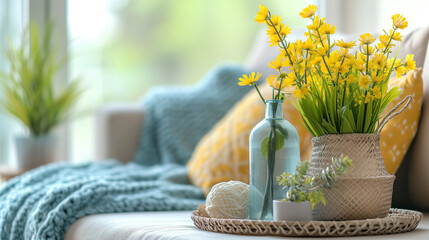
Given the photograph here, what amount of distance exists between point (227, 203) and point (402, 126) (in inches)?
20.1

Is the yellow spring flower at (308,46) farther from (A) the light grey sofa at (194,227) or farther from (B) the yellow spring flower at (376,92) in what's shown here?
(A) the light grey sofa at (194,227)

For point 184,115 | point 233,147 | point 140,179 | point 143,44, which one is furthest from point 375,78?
point 143,44

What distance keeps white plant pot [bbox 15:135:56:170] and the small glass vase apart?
172 cm

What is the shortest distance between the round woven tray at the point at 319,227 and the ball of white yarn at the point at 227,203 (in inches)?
1.8

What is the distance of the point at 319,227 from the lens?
0.87m

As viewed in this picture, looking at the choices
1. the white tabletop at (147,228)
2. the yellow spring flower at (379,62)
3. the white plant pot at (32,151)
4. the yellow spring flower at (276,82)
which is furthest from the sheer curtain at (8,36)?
the yellow spring flower at (379,62)

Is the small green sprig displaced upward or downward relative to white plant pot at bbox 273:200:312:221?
upward

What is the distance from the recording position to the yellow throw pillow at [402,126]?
130 cm

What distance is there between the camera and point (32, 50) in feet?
8.52

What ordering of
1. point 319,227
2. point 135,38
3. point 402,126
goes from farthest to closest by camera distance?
point 135,38 → point 402,126 → point 319,227

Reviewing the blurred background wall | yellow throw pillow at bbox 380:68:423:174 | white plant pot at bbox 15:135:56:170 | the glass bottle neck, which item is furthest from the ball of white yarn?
the blurred background wall

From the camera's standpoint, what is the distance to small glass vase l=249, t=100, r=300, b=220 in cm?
98

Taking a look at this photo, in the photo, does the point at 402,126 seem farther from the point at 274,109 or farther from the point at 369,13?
the point at 369,13

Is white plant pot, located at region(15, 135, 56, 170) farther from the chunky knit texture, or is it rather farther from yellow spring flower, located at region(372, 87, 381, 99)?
yellow spring flower, located at region(372, 87, 381, 99)
